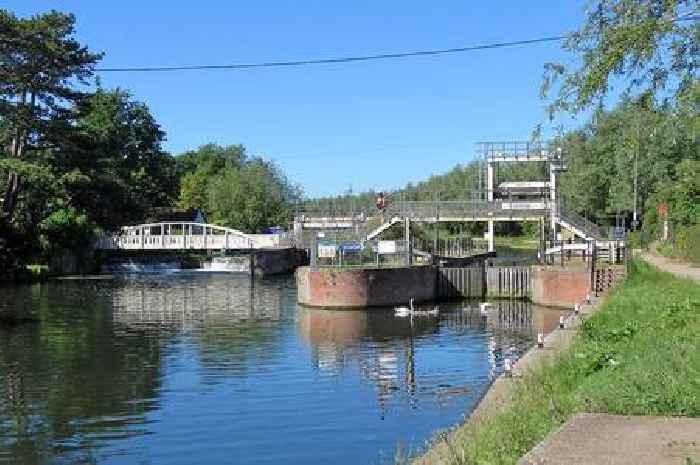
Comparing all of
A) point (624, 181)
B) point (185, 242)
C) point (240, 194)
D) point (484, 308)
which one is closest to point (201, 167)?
point (240, 194)

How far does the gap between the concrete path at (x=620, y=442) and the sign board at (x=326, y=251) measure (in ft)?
131

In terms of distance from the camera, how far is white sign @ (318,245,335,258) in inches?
1939

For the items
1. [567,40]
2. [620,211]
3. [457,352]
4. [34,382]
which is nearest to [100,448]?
[34,382]

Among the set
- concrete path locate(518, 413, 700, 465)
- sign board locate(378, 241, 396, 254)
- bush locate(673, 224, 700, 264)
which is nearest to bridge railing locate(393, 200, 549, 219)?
sign board locate(378, 241, 396, 254)

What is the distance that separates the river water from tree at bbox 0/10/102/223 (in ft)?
47.5

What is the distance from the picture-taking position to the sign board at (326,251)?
49275mm

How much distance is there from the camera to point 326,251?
50.1 m

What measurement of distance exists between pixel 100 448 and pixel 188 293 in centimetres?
4207

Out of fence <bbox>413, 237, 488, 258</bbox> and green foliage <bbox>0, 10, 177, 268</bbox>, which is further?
fence <bbox>413, 237, 488, 258</bbox>

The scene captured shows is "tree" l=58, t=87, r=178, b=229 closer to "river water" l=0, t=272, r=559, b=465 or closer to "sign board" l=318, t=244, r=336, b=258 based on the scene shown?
"river water" l=0, t=272, r=559, b=465

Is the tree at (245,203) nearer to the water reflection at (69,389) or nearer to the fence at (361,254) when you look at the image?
the fence at (361,254)

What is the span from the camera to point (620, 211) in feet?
267

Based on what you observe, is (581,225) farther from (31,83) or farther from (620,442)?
(620,442)

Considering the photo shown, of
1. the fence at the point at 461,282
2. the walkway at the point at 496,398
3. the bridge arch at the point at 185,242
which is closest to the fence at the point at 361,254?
the fence at the point at 461,282
